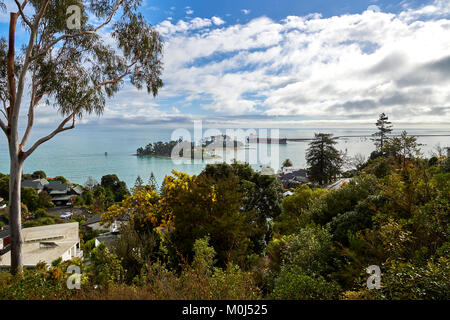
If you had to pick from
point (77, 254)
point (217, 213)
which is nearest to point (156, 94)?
point (217, 213)

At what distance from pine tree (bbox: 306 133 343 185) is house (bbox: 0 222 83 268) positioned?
22057 millimetres

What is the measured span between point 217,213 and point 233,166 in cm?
692

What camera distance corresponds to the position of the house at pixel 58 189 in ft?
109

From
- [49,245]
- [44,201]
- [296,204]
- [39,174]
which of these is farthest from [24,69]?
[39,174]

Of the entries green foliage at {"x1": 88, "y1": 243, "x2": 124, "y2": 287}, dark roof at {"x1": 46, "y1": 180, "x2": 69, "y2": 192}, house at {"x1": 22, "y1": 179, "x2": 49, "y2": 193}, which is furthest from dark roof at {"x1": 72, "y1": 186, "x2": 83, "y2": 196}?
green foliage at {"x1": 88, "y1": 243, "x2": 124, "y2": 287}

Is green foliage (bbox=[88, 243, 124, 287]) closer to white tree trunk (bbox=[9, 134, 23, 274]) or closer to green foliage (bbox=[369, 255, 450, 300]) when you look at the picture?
white tree trunk (bbox=[9, 134, 23, 274])

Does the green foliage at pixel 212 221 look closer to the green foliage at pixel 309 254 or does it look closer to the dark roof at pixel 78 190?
the green foliage at pixel 309 254

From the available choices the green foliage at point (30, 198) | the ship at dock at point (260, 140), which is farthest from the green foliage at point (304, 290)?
the ship at dock at point (260, 140)

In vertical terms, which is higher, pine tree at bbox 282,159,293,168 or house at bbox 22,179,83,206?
pine tree at bbox 282,159,293,168

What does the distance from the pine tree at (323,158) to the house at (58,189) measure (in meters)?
31.9

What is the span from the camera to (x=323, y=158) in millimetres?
25359

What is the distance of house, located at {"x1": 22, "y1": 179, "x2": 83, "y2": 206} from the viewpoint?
109 feet
